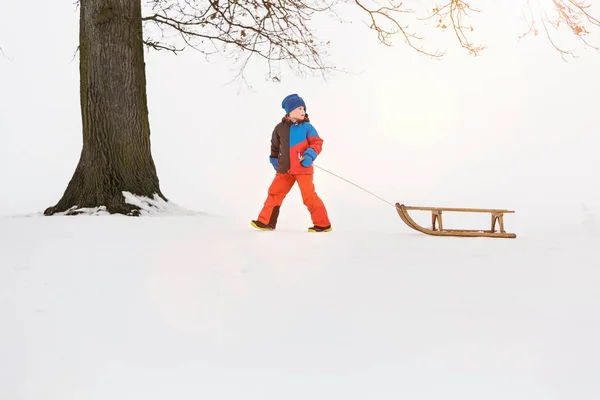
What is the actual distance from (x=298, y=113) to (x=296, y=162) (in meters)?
0.58

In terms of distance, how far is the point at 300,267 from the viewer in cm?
527

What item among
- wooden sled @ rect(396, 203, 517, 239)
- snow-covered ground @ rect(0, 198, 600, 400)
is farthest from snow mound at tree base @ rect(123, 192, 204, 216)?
wooden sled @ rect(396, 203, 517, 239)

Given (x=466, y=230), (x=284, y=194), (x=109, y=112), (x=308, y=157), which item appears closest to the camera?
(x=466, y=230)

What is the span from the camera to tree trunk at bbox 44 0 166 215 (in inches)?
351

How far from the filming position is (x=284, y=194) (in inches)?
309

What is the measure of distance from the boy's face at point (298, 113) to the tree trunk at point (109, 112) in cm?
260

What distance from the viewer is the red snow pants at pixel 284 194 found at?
7.64m

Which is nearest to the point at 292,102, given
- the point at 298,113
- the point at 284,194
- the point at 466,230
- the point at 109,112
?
the point at 298,113

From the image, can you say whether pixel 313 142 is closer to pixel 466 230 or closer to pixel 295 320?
pixel 466 230

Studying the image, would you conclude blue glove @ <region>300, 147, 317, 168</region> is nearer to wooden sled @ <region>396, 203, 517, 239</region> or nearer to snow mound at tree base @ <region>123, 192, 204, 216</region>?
wooden sled @ <region>396, 203, 517, 239</region>

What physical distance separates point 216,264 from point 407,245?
2.04m

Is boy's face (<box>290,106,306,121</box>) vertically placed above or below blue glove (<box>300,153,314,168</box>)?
above

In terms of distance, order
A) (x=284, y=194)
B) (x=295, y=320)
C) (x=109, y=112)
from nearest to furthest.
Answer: (x=295, y=320) → (x=284, y=194) → (x=109, y=112)

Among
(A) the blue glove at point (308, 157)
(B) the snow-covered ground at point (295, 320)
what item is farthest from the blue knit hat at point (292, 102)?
(B) the snow-covered ground at point (295, 320)
